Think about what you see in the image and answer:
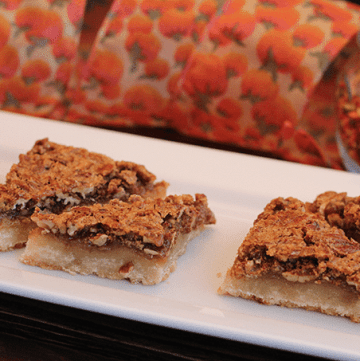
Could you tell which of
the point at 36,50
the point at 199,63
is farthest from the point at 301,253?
the point at 36,50

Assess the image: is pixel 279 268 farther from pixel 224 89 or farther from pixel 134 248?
pixel 224 89

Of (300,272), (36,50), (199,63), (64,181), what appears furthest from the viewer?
(199,63)

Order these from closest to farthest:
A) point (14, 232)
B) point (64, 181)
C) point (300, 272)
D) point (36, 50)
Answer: point (300, 272) → point (14, 232) → point (64, 181) → point (36, 50)

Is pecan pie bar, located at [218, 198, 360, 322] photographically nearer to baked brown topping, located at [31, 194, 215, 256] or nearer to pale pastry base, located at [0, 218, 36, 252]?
baked brown topping, located at [31, 194, 215, 256]

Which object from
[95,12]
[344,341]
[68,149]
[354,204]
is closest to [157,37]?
[95,12]

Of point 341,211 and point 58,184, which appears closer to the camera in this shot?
point 58,184

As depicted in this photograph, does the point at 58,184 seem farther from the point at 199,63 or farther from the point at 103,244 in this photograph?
the point at 199,63

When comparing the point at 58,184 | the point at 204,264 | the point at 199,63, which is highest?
the point at 199,63

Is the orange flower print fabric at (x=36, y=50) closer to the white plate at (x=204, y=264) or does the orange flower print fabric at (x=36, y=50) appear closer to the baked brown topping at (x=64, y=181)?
the white plate at (x=204, y=264)
